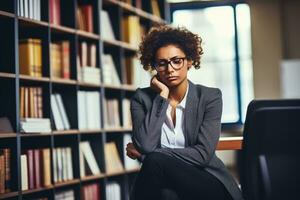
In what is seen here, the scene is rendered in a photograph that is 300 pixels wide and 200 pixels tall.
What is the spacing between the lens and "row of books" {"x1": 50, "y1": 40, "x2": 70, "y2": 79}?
393cm

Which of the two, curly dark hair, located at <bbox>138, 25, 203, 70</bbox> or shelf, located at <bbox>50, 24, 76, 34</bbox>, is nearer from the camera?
curly dark hair, located at <bbox>138, 25, 203, 70</bbox>

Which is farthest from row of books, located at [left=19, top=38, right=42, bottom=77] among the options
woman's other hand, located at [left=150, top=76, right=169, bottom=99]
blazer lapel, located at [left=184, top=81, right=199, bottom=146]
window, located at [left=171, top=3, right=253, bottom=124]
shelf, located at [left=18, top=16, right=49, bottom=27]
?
window, located at [left=171, top=3, right=253, bottom=124]

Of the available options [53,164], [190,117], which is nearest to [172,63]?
[190,117]

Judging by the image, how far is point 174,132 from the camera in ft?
8.82

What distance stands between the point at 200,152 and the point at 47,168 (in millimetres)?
1541

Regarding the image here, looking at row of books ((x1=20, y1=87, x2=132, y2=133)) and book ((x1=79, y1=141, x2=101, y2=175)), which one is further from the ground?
row of books ((x1=20, y1=87, x2=132, y2=133))

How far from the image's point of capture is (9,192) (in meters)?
3.31

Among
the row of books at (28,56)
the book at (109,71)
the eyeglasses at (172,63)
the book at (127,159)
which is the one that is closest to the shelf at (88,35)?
the book at (109,71)

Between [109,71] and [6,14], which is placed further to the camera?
[109,71]

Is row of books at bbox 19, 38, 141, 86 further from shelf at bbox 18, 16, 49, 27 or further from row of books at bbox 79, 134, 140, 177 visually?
row of books at bbox 79, 134, 140, 177

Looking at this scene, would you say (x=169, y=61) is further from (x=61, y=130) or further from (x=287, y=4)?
(x=287, y=4)

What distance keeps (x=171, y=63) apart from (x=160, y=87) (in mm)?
172

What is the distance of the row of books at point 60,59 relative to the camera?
3.93 metres

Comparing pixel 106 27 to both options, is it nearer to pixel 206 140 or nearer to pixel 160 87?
pixel 160 87
